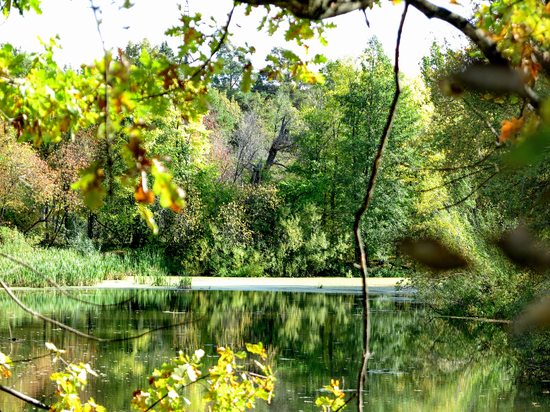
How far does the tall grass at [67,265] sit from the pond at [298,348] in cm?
78

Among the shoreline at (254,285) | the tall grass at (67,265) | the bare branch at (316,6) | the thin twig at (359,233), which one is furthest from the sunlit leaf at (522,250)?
the shoreline at (254,285)

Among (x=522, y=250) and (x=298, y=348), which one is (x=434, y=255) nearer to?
(x=522, y=250)

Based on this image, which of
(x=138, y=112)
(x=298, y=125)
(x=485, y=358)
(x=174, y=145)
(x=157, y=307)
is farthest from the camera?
(x=298, y=125)

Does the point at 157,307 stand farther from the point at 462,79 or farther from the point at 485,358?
the point at 462,79

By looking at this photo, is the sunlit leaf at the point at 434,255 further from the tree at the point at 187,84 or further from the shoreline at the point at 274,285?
the shoreline at the point at 274,285

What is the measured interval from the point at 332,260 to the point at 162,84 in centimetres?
2028

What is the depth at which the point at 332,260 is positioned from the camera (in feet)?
71.6

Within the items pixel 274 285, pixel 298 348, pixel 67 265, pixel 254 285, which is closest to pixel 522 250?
pixel 298 348

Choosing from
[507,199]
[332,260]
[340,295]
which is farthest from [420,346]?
[332,260]

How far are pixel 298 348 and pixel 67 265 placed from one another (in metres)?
8.85

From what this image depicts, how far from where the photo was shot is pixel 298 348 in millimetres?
8859

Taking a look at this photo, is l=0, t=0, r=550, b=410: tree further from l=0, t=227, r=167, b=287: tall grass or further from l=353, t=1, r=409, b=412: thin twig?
l=0, t=227, r=167, b=287: tall grass

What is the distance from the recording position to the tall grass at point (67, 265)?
48.6 ft

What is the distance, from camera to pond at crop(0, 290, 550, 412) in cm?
628
